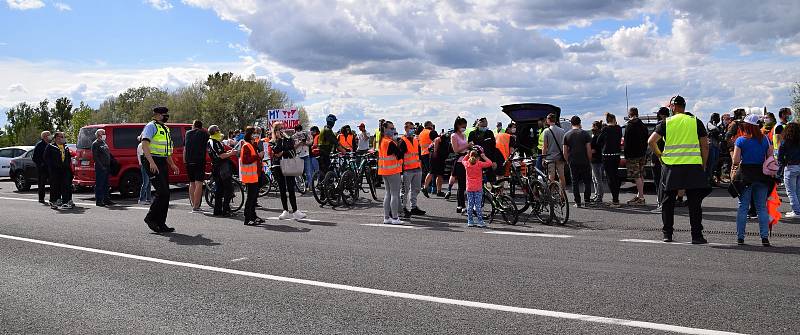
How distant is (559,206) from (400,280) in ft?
16.2

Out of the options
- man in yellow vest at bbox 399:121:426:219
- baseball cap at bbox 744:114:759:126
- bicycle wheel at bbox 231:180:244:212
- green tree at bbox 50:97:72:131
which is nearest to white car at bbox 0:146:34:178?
bicycle wheel at bbox 231:180:244:212

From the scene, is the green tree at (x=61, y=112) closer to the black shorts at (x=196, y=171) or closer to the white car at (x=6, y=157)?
the white car at (x=6, y=157)

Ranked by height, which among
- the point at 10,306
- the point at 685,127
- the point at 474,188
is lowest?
the point at 10,306

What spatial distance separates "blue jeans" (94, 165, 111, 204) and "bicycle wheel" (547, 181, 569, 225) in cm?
1037

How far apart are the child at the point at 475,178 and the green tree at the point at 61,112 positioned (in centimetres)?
11115

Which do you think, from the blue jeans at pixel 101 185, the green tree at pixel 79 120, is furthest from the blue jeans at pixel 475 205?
the green tree at pixel 79 120

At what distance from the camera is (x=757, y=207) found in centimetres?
893

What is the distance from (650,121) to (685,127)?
986cm

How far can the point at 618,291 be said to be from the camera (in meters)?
6.37

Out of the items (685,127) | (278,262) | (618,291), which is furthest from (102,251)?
(685,127)

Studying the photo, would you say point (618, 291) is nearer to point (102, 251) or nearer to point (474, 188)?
point (474, 188)

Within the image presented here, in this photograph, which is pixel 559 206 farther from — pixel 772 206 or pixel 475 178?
pixel 772 206

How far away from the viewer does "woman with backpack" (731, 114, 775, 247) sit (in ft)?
29.0

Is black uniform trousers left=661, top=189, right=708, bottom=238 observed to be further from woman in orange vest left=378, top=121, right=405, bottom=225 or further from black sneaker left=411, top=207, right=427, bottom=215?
black sneaker left=411, top=207, right=427, bottom=215
